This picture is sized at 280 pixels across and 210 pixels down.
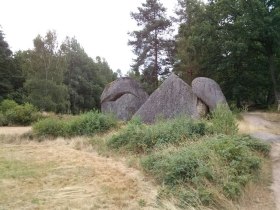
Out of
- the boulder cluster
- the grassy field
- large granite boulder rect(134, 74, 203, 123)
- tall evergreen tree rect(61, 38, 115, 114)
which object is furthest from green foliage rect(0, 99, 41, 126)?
tall evergreen tree rect(61, 38, 115, 114)

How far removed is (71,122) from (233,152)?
9.34 metres

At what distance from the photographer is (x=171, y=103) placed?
16922mm

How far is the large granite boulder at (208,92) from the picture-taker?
57.7 feet

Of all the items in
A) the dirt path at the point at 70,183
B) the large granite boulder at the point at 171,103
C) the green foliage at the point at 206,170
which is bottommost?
the dirt path at the point at 70,183

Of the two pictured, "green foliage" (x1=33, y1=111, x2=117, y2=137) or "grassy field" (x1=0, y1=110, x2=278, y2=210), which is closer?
"grassy field" (x1=0, y1=110, x2=278, y2=210)

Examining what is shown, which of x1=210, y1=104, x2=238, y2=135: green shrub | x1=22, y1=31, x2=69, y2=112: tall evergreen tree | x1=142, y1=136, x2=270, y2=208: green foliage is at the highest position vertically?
x1=22, y1=31, x2=69, y2=112: tall evergreen tree

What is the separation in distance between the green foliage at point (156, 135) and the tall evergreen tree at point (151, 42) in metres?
14.4

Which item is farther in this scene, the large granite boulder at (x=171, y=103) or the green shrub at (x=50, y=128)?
the large granite boulder at (x=171, y=103)

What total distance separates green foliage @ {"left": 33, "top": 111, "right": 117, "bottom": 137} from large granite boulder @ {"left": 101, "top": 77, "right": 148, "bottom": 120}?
3917mm

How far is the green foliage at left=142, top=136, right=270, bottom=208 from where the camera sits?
22.0ft

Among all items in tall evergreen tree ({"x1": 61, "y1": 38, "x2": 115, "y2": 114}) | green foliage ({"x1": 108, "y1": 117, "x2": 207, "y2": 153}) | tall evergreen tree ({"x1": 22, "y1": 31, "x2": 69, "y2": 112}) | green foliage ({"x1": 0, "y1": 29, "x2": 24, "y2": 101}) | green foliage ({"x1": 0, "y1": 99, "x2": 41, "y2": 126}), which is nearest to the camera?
green foliage ({"x1": 108, "y1": 117, "x2": 207, "y2": 153})

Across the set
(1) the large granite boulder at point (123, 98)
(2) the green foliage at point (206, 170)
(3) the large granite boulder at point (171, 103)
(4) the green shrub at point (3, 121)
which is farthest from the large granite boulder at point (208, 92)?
(4) the green shrub at point (3, 121)

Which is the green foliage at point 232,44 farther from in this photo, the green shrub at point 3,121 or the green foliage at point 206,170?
the green foliage at point 206,170

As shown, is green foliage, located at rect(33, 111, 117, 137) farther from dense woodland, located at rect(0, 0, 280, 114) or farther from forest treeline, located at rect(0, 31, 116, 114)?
forest treeline, located at rect(0, 31, 116, 114)
